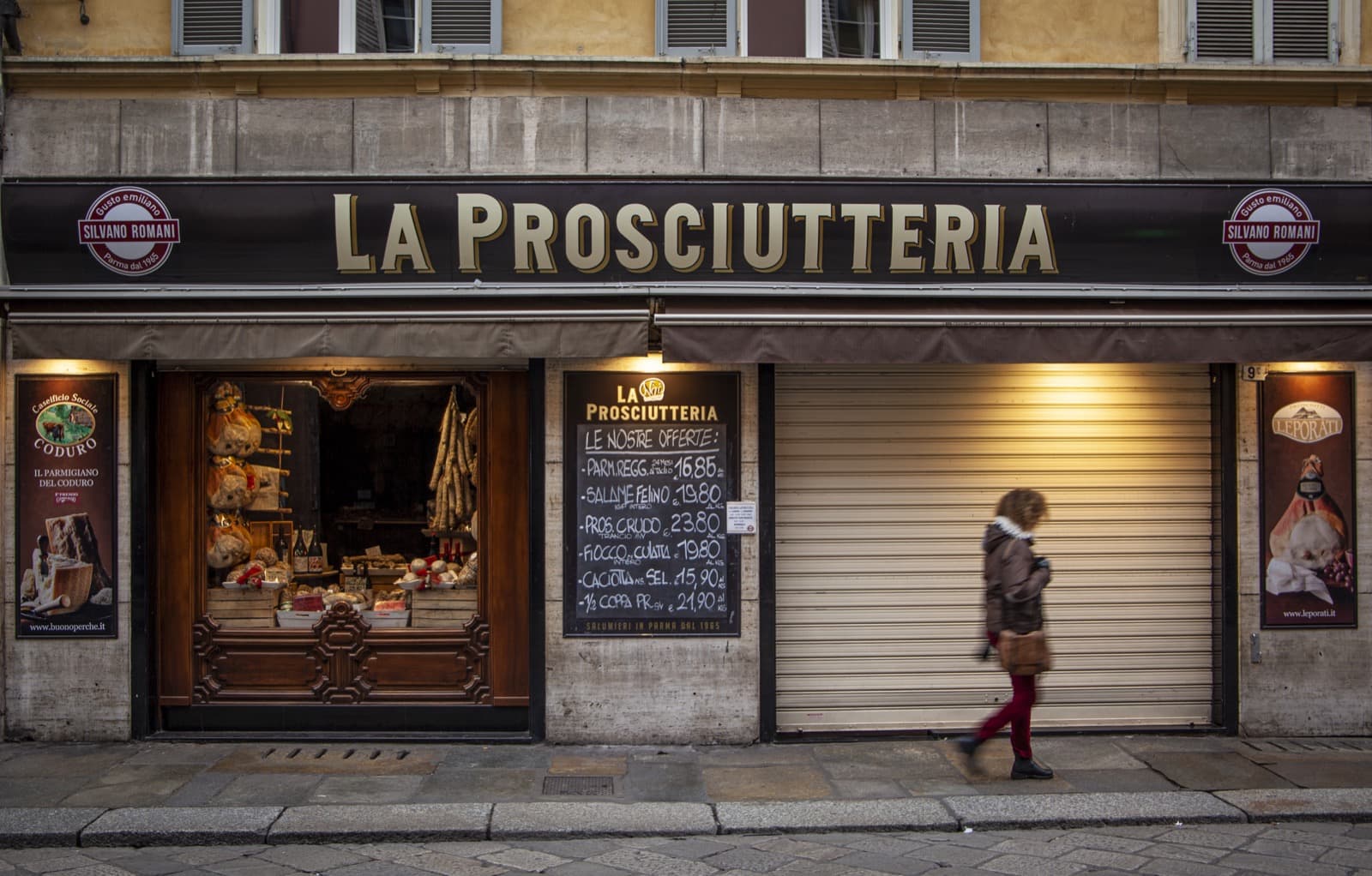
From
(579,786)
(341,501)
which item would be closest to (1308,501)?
(579,786)

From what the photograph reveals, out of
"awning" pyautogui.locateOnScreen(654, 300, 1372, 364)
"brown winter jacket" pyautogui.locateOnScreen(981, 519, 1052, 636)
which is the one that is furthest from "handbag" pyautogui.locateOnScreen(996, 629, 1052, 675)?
"awning" pyautogui.locateOnScreen(654, 300, 1372, 364)

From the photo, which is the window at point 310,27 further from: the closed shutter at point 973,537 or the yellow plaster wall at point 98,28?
the closed shutter at point 973,537

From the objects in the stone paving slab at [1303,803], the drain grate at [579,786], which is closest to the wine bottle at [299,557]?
the drain grate at [579,786]

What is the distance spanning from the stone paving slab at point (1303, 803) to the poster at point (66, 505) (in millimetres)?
7996

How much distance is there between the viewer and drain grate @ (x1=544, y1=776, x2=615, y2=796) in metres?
7.62

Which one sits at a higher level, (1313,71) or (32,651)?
(1313,71)

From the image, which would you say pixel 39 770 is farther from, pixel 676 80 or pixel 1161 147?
pixel 1161 147

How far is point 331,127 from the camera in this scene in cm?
888

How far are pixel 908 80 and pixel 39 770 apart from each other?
26.1 feet

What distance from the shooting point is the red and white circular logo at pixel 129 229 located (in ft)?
28.8

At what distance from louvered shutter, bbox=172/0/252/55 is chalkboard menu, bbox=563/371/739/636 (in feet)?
12.1

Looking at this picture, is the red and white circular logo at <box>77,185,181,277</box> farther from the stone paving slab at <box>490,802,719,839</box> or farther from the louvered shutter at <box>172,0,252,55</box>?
the stone paving slab at <box>490,802,719,839</box>

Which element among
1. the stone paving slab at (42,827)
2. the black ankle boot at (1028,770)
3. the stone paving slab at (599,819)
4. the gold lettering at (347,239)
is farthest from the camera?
the gold lettering at (347,239)

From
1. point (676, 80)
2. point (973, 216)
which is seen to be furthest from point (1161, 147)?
point (676, 80)
